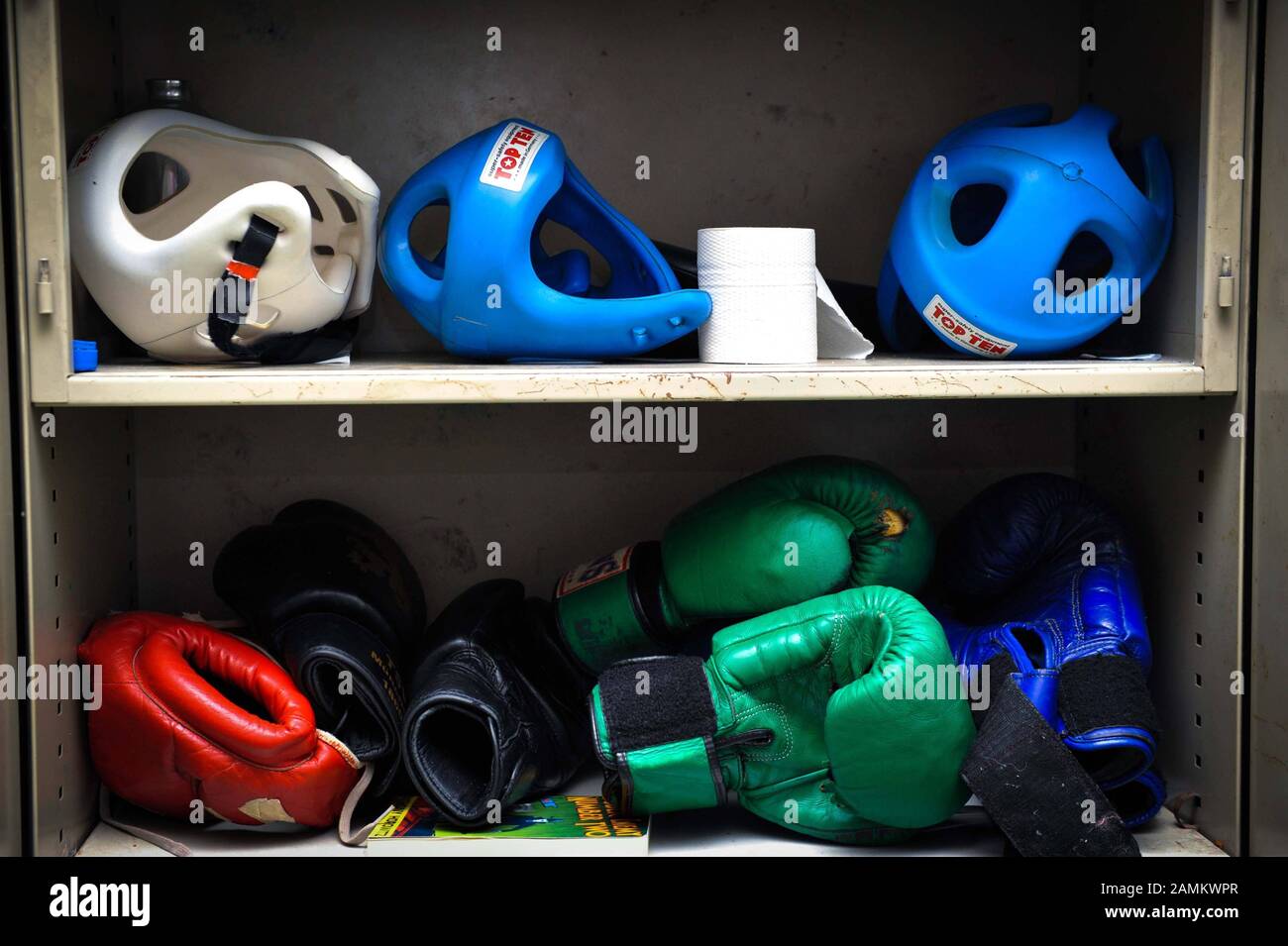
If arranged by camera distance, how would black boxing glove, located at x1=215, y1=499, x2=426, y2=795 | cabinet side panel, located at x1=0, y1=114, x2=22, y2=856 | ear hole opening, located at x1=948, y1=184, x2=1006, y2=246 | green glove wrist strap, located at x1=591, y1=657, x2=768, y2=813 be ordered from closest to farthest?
1. cabinet side panel, located at x1=0, y1=114, x2=22, y2=856
2. green glove wrist strap, located at x1=591, y1=657, x2=768, y2=813
3. black boxing glove, located at x1=215, y1=499, x2=426, y2=795
4. ear hole opening, located at x1=948, y1=184, x2=1006, y2=246

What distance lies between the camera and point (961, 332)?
1.34 meters

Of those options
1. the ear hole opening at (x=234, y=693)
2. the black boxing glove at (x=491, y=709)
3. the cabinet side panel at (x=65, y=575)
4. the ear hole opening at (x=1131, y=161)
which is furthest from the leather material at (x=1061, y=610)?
the cabinet side panel at (x=65, y=575)

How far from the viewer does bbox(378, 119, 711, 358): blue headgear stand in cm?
127

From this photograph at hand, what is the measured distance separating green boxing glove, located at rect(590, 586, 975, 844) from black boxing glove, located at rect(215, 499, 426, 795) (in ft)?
0.83

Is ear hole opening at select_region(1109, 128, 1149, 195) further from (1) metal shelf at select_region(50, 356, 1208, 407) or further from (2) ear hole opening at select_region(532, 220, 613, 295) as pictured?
(2) ear hole opening at select_region(532, 220, 613, 295)

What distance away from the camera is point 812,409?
1584 mm

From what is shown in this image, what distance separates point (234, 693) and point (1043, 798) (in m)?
0.81

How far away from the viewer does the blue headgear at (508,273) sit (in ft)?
4.16

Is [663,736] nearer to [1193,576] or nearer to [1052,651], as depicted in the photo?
[1052,651]

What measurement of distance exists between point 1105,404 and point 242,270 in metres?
0.97

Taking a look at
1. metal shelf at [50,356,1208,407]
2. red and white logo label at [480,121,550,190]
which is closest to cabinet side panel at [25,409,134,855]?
metal shelf at [50,356,1208,407]

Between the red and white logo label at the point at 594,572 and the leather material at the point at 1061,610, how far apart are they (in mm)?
353
